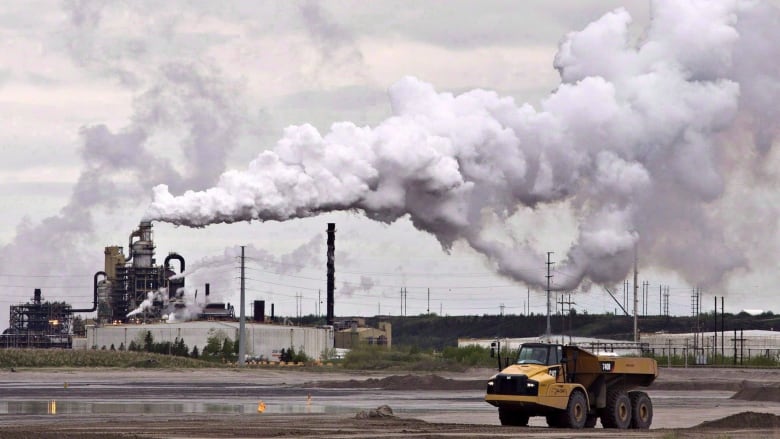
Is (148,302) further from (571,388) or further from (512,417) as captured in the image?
(571,388)

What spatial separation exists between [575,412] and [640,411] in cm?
417

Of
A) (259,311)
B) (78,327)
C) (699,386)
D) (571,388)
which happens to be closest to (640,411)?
(571,388)

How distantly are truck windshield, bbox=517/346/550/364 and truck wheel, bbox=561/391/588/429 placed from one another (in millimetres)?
1743

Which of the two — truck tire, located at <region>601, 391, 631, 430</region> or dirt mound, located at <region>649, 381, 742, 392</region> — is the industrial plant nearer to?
dirt mound, located at <region>649, 381, 742, 392</region>

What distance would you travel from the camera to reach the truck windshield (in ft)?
157

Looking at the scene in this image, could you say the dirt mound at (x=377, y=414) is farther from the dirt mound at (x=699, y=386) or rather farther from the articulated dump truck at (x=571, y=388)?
the dirt mound at (x=699, y=386)

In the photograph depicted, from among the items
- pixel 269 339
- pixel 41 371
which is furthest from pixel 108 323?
pixel 41 371

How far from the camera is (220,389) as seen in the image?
87.9 meters

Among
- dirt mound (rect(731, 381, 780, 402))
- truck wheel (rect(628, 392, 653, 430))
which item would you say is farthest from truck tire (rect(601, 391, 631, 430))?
dirt mound (rect(731, 381, 780, 402))

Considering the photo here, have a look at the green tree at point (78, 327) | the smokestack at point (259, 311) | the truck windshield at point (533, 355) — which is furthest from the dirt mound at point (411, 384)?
the green tree at point (78, 327)

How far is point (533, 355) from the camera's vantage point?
48.2 m

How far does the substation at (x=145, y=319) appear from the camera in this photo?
166 metres

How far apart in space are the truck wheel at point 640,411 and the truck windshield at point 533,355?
15.7 feet

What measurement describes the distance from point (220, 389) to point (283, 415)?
34.6m
